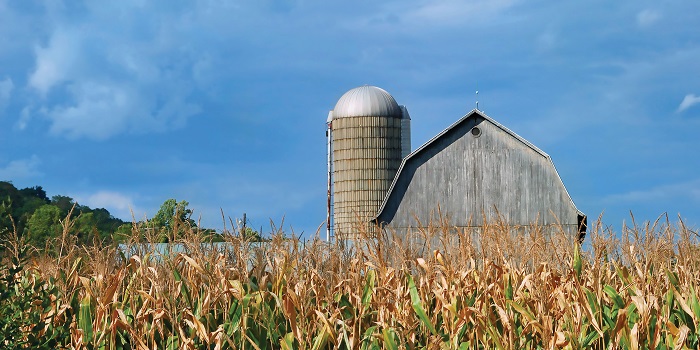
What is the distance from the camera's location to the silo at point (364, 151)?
32.5 metres

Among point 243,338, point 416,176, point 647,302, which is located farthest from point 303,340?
Result: point 416,176

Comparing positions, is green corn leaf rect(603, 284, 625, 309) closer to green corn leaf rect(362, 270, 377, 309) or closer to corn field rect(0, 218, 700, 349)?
corn field rect(0, 218, 700, 349)

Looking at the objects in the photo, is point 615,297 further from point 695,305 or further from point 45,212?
point 45,212

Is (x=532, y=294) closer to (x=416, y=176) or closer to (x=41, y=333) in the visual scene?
(x=41, y=333)

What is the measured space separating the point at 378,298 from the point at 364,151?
84.7ft

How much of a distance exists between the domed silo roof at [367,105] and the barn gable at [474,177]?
25.9 ft

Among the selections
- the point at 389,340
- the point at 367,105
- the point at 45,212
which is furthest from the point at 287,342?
the point at 45,212

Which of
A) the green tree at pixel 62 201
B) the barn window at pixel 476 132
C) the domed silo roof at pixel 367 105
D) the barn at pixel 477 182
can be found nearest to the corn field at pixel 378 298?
the barn at pixel 477 182

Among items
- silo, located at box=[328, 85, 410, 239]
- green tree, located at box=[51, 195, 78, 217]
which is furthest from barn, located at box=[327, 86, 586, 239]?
green tree, located at box=[51, 195, 78, 217]

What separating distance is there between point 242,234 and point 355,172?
25611mm

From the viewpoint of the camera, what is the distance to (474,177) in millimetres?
25766

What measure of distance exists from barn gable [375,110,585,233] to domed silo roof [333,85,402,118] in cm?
790

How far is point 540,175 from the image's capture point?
25.5 m

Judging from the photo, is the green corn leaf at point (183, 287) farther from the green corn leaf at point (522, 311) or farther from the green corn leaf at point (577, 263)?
the green corn leaf at point (577, 263)
